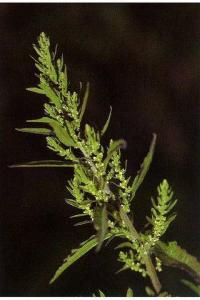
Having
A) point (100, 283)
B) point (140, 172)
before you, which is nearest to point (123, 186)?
point (140, 172)

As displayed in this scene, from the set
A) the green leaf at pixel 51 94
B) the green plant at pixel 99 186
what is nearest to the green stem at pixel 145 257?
the green plant at pixel 99 186

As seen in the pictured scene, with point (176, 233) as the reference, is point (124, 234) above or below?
above

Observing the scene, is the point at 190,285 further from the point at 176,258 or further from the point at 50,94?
the point at 50,94

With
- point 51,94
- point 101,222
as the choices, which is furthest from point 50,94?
point 101,222

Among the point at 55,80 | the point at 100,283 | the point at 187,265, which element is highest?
the point at 55,80

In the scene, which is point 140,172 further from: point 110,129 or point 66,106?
point 110,129

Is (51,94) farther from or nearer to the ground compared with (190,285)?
farther from the ground

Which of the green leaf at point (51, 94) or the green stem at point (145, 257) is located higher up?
→ the green leaf at point (51, 94)

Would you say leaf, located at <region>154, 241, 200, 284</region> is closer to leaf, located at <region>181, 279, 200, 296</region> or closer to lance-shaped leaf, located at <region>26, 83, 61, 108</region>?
leaf, located at <region>181, 279, 200, 296</region>

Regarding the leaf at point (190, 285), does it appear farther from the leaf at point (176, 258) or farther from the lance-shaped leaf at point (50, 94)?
the lance-shaped leaf at point (50, 94)
